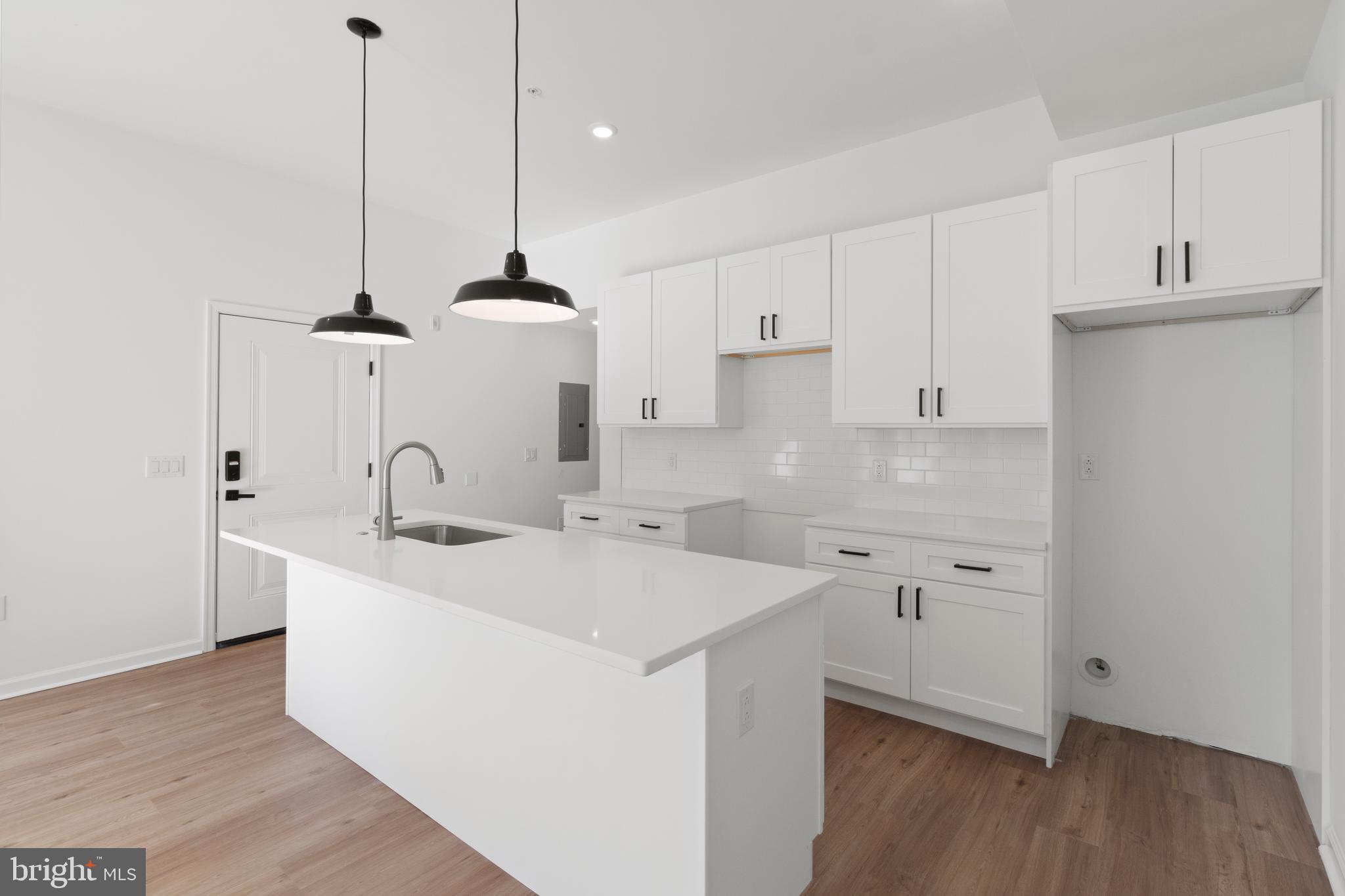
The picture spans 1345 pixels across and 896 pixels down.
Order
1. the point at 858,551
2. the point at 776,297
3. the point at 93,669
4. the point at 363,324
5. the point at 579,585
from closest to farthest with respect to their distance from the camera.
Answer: the point at 579,585 < the point at 363,324 < the point at 858,551 < the point at 93,669 < the point at 776,297

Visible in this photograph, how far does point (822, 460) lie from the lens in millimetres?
3729

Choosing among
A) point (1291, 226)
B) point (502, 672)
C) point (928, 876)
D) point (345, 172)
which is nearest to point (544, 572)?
point (502, 672)

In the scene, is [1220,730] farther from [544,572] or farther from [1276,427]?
[544,572]

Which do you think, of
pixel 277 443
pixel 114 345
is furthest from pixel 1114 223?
pixel 114 345

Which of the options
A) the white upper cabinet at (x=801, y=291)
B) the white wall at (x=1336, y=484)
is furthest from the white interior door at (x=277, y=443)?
the white wall at (x=1336, y=484)

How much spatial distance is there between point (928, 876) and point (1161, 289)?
6.97 ft

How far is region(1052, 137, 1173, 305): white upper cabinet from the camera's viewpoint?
2.25 m

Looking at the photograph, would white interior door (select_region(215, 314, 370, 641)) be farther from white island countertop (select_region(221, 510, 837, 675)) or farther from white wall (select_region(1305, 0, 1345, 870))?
white wall (select_region(1305, 0, 1345, 870))

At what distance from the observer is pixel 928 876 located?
6.24 ft

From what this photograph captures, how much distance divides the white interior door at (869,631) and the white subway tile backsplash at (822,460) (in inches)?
24.5

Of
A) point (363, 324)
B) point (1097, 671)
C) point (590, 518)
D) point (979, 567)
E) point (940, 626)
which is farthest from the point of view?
point (590, 518)

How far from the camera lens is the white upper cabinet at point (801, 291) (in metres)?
3.34

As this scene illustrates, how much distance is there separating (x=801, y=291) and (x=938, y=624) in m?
1.82

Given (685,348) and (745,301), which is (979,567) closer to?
→ (745,301)
